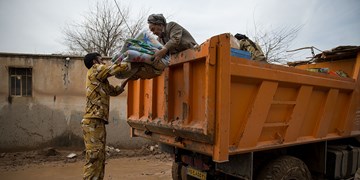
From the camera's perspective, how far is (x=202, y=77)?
2322 mm

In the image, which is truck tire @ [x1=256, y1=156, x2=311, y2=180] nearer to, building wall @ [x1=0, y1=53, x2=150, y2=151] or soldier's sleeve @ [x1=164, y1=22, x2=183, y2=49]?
soldier's sleeve @ [x1=164, y1=22, x2=183, y2=49]

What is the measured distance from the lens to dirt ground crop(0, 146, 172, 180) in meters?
5.30

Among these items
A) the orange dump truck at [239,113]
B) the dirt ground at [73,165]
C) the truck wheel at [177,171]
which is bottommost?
the dirt ground at [73,165]

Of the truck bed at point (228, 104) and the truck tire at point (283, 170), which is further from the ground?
the truck bed at point (228, 104)

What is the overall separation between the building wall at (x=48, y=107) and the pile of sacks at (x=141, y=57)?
5.13 metres

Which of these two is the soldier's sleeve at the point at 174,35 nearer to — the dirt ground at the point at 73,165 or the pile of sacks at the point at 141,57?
the pile of sacks at the point at 141,57

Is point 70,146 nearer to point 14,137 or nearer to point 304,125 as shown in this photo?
point 14,137

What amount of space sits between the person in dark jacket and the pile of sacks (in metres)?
0.07

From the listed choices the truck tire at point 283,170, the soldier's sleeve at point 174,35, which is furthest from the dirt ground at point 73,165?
the soldier's sleeve at point 174,35

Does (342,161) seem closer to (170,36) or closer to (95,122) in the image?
(170,36)

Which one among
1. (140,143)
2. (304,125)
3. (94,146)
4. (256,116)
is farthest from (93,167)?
(140,143)

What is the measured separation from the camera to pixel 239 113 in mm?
2369

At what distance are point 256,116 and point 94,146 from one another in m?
1.94

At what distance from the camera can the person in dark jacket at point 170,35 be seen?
252 centimetres
